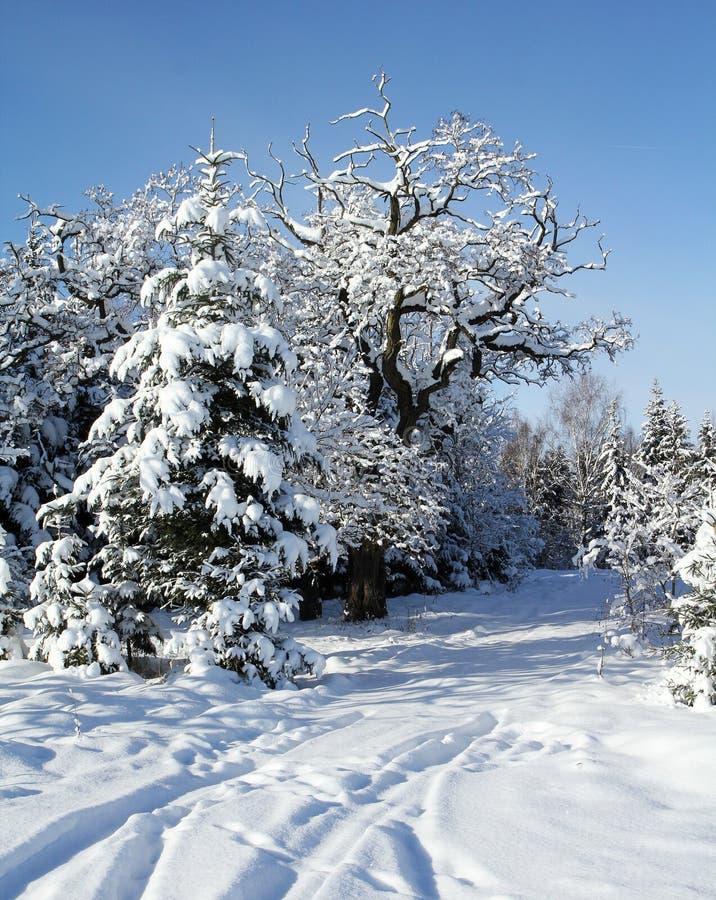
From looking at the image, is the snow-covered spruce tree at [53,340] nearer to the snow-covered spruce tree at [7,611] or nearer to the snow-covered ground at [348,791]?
the snow-covered spruce tree at [7,611]

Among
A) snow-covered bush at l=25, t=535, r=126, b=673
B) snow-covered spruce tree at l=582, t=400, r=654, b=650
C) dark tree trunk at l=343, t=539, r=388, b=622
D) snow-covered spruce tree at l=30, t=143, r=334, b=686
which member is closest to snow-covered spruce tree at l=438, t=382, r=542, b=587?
dark tree trunk at l=343, t=539, r=388, b=622

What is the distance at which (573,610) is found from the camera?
1716 centimetres

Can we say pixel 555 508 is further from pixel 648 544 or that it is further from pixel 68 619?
pixel 68 619

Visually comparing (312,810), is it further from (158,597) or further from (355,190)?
(355,190)

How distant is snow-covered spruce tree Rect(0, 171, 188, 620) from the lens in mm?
14555

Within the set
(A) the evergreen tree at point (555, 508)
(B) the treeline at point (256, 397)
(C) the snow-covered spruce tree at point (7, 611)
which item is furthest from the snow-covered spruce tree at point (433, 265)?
(A) the evergreen tree at point (555, 508)

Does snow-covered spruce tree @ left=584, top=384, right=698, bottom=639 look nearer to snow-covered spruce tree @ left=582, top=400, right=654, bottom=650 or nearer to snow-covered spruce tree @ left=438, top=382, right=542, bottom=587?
snow-covered spruce tree @ left=582, top=400, right=654, bottom=650

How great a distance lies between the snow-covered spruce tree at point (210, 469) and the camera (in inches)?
328

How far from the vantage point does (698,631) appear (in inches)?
271

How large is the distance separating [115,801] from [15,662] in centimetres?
556

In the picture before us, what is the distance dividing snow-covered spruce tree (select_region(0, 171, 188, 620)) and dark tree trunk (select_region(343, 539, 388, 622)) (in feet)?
22.4

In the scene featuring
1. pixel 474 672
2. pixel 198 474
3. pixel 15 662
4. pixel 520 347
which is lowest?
pixel 474 672

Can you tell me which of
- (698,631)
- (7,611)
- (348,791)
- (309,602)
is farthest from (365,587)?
(348,791)

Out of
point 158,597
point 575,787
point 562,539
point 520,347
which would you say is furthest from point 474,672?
point 562,539
